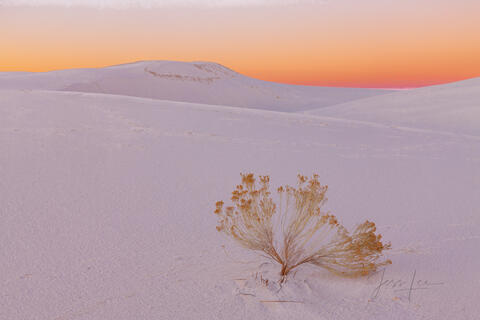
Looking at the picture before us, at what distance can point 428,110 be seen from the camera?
17875 mm

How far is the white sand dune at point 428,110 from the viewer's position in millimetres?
14789

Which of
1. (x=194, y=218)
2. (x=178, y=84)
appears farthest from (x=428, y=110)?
(x=178, y=84)

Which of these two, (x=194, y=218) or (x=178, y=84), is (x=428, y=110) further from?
(x=178, y=84)

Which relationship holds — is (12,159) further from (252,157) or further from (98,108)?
(98,108)

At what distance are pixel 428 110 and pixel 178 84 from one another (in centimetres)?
2671

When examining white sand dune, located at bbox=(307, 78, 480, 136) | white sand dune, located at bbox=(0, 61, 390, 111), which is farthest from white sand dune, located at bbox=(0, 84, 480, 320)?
white sand dune, located at bbox=(0, 61, 390, 111)

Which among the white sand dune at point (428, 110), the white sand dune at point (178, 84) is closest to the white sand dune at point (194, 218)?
the white sand dune at point (428, 110)

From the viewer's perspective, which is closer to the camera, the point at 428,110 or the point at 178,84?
the point at 428,110

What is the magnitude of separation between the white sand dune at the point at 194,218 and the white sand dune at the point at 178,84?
24.9m

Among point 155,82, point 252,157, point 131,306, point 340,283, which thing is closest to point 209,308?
point 131,306

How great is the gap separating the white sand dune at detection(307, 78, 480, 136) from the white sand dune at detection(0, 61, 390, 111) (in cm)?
1351

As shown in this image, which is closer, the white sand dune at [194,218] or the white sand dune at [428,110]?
the white sand dune at [194,218]

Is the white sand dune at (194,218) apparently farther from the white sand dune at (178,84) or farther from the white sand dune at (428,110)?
the white sand dune at (178,84)

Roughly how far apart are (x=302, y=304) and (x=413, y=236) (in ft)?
5.48
